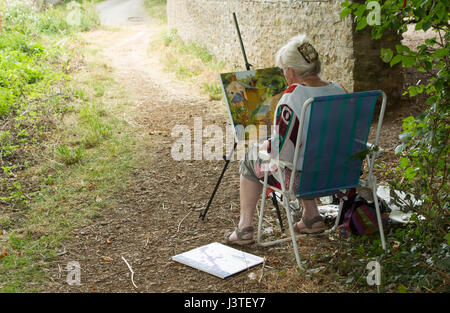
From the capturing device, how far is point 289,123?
125 inches

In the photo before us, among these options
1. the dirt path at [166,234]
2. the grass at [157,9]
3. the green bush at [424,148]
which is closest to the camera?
the green bush at [424,148]

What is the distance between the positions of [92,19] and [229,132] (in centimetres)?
1185

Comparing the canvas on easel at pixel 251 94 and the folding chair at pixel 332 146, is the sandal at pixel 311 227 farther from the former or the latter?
the canvas on easel at pixel 251 94

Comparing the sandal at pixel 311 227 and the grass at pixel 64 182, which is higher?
the sandal at pixel 311 227

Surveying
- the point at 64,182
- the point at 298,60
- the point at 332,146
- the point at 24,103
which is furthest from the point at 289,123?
the point at 24,103

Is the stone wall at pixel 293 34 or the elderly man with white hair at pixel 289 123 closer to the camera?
the elderly man with white hair at pixel 289 123

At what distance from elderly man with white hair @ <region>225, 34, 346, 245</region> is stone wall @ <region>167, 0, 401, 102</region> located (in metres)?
3.14

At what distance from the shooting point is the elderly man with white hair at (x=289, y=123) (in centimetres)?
319

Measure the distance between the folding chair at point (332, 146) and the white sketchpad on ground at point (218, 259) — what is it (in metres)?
0.38

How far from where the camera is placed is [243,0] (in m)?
Result: 9.07

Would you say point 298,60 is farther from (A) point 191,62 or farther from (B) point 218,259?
(A) point 191,62

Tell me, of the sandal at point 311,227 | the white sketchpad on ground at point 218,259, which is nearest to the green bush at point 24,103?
the white sketchpad on ground at point 218,259

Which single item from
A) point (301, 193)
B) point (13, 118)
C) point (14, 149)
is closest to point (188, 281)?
point (301, 193)

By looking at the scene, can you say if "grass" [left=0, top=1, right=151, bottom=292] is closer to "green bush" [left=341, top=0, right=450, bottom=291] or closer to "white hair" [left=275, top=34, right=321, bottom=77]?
"white hair" [left=275, top=34, right=321, bottom=77]
